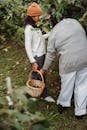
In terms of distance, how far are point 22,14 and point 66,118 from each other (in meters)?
3.05

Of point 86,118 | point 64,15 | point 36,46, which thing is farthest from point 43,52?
point 86,118

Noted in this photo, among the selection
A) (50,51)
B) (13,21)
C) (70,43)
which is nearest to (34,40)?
(50,51)

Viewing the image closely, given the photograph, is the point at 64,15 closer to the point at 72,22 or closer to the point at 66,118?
the point at 72,22

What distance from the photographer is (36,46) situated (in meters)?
6.49

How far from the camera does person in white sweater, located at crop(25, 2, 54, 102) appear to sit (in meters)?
6.37

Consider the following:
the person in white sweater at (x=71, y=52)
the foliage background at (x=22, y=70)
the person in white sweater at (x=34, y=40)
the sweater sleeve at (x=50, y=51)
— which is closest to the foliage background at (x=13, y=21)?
the foliage background at (x=22, y=70)

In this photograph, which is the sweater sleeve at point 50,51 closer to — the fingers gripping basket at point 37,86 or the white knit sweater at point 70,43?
the white knit sweater at point 70,43

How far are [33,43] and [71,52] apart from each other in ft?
2.09

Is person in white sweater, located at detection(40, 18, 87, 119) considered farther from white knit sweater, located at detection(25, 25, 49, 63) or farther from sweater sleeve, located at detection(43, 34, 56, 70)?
white knit sweater, located at detection(25, 25, 49, 63)

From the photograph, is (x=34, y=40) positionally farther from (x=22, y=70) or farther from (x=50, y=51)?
(x=22, y=70)

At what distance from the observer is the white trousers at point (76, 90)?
632 cm

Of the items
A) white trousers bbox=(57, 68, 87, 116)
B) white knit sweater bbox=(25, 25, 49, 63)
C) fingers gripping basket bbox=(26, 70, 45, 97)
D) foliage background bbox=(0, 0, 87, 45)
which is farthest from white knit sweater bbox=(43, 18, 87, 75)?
foliage background bbox=(0, 0, 87, 45)

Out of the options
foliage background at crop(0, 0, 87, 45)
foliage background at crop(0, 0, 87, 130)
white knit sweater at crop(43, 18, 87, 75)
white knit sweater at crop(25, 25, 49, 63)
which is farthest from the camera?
foliage background at crop(0, 0, 87, 45)

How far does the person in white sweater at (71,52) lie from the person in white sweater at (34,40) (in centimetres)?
18
